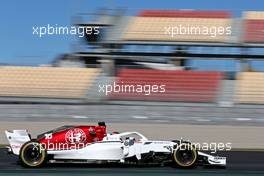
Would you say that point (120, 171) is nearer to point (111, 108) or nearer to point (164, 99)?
point (111, 108)

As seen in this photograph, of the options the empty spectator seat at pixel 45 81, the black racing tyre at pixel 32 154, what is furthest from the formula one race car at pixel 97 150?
the empty spectator seat at pixel 45 81

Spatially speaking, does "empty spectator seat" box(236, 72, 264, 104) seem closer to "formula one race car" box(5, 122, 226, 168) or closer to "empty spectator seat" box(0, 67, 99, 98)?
"empty spectator seat" box(0, 67, 99, 98)

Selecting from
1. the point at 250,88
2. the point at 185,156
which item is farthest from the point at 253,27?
the point at 185,156

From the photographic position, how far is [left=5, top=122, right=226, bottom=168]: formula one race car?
374 inches

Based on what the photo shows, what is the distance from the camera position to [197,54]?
2450 centimetres

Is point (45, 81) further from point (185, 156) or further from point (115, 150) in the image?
point (185, 156)

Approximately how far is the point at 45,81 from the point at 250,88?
821 cm

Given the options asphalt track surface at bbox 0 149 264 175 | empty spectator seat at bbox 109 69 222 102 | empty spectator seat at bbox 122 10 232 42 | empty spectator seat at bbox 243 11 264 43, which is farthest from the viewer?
empty spectator seat at bbox 122 10 232 42

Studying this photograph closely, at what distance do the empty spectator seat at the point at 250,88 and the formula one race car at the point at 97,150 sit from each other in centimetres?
1106

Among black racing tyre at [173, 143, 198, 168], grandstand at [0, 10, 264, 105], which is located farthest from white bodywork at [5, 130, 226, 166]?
grandstand at [0, 10, 264, 105]

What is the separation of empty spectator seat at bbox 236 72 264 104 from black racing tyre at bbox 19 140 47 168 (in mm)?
12171

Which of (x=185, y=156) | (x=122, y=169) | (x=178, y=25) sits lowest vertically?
(x=122, y=169)

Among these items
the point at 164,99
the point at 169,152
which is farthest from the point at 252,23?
the point at 169,152

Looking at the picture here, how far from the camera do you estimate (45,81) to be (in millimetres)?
22641
